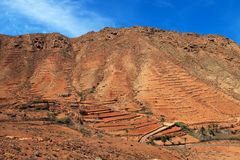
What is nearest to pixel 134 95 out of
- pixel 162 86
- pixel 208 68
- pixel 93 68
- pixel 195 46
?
pixel 162 86

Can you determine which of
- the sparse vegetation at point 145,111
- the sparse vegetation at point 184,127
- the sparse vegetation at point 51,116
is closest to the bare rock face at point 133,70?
the sparse vegetation at point 145,111

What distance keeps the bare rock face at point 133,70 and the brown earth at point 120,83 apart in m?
0.14

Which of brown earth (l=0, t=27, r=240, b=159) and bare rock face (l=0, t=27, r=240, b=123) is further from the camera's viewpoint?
bare rock face (l=0, t=27, r=240, b=123)

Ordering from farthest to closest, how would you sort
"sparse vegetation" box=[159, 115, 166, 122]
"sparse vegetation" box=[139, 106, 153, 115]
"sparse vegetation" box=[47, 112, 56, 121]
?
"sparse vegetation" box=[139, 106, 153, 115], "sparse vegetation" box=[159, 115, 166, 122], "sparse vegetation" box=[47, 112, 56, 121]

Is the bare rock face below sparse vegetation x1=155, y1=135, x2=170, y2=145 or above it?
above

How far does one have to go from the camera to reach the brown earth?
30513 millimetres

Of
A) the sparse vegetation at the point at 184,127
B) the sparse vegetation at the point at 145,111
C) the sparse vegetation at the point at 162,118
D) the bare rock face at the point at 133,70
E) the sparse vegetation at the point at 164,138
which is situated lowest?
the sparse vegetation at the point at 164,138

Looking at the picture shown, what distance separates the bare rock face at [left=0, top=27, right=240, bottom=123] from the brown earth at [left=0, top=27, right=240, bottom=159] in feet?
0.47

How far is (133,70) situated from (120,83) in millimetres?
4637

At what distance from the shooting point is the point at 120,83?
53.9 metres

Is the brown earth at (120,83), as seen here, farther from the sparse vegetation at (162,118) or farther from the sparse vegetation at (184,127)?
the sparse vegetation at (184,127)

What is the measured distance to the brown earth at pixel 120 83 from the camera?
30.5 meters

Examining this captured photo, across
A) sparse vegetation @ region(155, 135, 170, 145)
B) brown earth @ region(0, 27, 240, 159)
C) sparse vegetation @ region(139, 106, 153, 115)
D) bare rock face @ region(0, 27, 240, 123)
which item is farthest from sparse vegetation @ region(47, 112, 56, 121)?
sparse vegetation @ region(139, 106, 153, 115)

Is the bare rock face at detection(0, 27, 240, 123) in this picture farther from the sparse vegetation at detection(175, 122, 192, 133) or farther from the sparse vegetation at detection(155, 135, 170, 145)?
the sparse vegetation at detection(155, 135, 170, 145)
